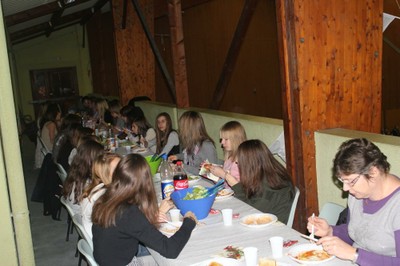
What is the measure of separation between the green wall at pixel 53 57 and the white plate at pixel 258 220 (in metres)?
14.5

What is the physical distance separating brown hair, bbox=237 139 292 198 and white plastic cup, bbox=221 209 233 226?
41 centimetres

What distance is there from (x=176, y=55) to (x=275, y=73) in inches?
168

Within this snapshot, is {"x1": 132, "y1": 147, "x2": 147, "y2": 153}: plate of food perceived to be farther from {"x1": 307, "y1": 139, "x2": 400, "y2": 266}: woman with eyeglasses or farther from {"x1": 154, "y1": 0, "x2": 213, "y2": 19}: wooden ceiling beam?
{"x1": 154, "y1": 0, "x2": 213, "y2": 19}: wooden ceiling beam

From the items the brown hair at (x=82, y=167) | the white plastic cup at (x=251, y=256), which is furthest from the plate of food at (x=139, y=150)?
the white plastic cup at (x=251, y=256)

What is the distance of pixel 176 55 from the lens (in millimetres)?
6824

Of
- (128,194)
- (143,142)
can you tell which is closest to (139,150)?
(143,142)

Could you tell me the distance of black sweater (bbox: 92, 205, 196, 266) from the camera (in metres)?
2.29

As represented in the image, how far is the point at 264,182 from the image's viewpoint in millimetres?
2971

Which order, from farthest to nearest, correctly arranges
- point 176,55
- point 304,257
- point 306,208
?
Result: 1. point 176,55
2. point 306,208
3. point 304,257

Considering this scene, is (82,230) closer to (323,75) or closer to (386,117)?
(323,75)

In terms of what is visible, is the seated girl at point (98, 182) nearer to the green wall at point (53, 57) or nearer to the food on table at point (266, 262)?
the food on table at point (266, 262)

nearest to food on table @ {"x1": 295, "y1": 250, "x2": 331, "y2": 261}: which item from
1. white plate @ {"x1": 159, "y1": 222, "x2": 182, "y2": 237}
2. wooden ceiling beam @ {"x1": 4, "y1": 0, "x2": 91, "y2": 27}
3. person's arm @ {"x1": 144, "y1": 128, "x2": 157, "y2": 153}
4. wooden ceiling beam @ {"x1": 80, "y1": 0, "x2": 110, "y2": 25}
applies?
white plate @ {"x1": 159, "y1": 222, "x2": 182, "y2": 237}

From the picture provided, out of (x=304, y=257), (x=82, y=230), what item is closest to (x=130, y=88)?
(x=82, y=230)

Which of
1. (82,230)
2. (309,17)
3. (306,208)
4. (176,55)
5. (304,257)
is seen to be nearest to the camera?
(304,257)
